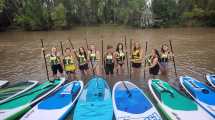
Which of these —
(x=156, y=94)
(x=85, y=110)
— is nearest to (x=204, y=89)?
(x=156, y=94)

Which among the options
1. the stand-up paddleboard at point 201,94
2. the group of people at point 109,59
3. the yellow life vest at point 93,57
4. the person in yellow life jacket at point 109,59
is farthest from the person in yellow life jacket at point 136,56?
the stand-up paddleboard at point 201,94

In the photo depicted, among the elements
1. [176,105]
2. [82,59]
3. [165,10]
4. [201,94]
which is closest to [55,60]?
[82,59]

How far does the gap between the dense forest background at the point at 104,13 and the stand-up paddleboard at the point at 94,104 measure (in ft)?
88.5

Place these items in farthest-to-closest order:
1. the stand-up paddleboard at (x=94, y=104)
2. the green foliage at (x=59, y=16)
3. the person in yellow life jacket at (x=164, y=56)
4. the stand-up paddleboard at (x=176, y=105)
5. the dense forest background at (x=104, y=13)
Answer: the dense forest background at (x=104, y=13), the green foliage at (x=59, y=16), the person in yellow life jacket at (x=164, y=56), the stand-up paddleboard at (x=94, y=104), the stand-up paddleboard at (x=176, y=105)

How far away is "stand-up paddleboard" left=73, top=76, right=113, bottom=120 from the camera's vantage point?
20.3ft

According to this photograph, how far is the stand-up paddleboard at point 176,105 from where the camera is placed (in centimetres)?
597

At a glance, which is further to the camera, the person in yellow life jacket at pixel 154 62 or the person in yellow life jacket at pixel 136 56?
the person in yellow life jacket at pixel 136 56

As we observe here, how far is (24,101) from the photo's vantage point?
7262 mm

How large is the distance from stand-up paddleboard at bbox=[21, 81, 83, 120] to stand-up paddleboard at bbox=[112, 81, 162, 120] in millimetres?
1290

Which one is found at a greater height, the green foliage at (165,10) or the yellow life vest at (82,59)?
the green foliage at (165,10)

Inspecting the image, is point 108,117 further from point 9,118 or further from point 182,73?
point 182,73

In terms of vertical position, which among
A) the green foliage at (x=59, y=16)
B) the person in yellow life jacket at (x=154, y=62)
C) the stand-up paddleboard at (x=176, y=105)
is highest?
the green foliage at (x=59, y=16)

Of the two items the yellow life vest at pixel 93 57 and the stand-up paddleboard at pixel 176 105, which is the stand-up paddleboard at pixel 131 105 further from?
the yellow life vest at pixel 93 57

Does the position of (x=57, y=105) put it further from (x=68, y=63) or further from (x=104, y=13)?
(x=104, y=13)
